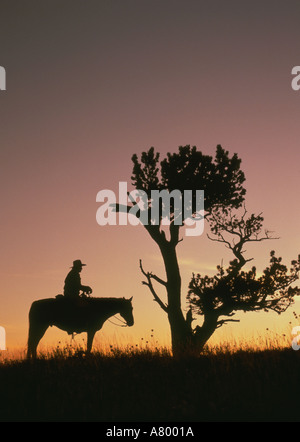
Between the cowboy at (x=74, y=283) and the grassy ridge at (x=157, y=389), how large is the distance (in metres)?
6.17

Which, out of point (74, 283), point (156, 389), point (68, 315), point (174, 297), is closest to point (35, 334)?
point (68, 315)

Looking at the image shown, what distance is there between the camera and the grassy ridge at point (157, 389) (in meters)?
10.4

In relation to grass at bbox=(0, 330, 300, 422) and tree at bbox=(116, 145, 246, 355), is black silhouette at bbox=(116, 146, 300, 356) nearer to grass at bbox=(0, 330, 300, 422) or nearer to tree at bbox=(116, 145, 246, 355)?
tree at bbox=(116, 145, 246, 355)

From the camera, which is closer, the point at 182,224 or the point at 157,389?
the point at 157,389

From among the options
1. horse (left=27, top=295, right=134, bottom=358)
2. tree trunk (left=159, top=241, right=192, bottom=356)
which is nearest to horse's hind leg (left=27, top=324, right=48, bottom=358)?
horse (left=27, top=295, right=134, bottom=358)

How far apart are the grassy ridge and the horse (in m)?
6.41

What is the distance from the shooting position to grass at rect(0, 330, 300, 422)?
34.2 feet

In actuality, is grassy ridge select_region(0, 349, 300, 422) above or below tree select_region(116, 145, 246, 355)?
below

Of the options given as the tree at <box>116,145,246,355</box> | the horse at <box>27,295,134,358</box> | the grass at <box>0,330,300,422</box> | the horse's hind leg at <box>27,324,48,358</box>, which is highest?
the tree at <box>116,145,246,355</box>

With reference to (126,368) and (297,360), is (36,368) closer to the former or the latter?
(126,368)

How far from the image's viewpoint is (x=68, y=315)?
2169 cm

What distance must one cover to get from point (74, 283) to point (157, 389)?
9.93m

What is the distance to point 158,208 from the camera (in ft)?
92.3

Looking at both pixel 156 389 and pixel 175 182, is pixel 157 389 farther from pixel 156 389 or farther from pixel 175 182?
pixel 175 182
